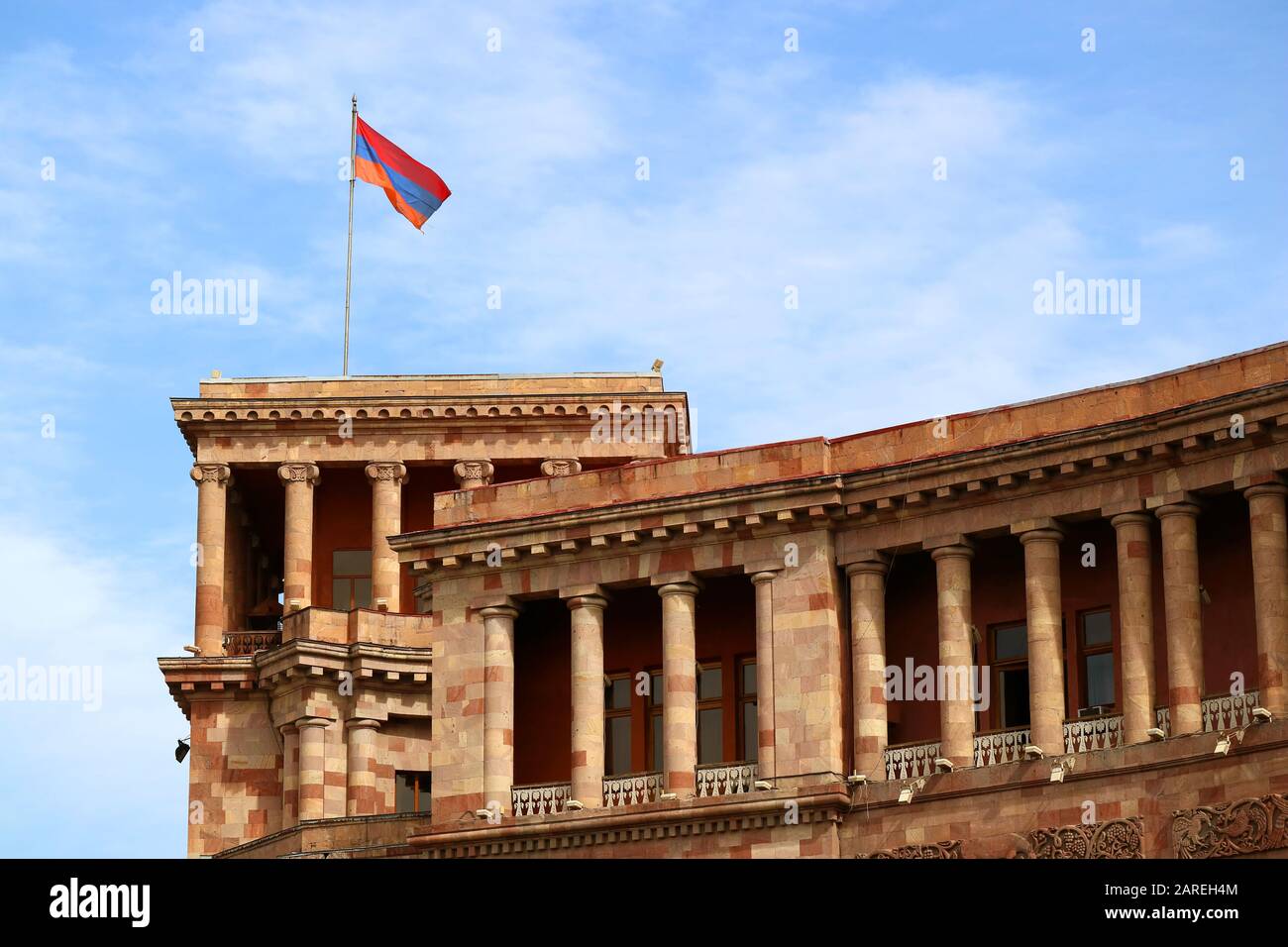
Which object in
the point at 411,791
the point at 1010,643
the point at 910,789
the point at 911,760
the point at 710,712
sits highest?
the point at 1010,643

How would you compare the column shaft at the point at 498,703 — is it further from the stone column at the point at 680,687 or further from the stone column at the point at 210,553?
the stone column at the point at 210,553

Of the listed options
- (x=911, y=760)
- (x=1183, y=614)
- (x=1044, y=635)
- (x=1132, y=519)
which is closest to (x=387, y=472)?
(x=911, y=760)

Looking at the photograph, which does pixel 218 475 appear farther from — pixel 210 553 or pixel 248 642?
Result: pixel 248 642

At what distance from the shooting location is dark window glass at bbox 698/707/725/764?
62.9 metres

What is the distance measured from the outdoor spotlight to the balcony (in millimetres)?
26229

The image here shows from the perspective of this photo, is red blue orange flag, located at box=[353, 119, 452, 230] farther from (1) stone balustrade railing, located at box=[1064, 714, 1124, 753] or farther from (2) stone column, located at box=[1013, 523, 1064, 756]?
(1) stone balustrade railing, located at box=[1064, 714, 1124, 753]

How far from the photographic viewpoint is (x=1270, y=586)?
2146 inches

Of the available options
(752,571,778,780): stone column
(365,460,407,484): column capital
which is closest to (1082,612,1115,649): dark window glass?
(752,571,778,780): stone column

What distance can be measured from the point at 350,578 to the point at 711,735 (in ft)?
70.3
